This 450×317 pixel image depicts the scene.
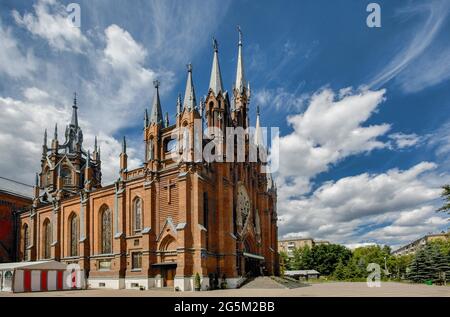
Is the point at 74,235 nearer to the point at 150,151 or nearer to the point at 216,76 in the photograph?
the point at 150,151

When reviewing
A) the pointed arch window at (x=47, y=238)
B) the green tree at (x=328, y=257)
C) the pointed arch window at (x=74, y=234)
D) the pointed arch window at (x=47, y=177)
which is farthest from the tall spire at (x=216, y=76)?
the green tree at (x=328, y=257)

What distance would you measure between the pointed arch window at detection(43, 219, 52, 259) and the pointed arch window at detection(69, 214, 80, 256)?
588 centimetres

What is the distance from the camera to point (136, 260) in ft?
137

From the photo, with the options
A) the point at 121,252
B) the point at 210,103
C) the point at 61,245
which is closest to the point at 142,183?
the point at 121,252

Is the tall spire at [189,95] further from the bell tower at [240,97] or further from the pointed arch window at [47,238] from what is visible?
the pointed arch window at [47,238]

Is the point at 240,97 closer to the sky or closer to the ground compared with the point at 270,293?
closer to the sky

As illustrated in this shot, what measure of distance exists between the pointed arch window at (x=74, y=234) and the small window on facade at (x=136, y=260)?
514 inches

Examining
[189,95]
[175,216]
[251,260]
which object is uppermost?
[189,95]

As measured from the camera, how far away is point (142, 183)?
4350 cm

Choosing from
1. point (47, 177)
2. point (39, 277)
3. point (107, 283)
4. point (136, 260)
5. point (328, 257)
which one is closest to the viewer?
point (39, 277)

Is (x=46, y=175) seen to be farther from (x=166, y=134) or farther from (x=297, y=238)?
(x=297, y=238)

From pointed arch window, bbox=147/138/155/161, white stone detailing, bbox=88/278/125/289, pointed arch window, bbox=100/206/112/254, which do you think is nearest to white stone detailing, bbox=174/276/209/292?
white stone detailing, bbox=88/278/125/289

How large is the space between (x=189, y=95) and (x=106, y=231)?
64.2ft

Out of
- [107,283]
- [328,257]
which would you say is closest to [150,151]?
[107,283]
